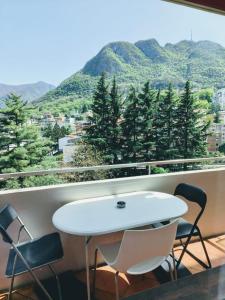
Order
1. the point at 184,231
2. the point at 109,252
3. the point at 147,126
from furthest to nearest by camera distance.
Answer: the point at 147,126, the point at 184,231, the point at 109,252

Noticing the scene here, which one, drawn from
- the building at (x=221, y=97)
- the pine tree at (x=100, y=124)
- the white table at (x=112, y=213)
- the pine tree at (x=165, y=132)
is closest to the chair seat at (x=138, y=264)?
the white table at (x=112, y=213)

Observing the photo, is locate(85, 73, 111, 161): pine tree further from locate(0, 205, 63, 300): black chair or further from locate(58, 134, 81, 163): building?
locate(0, 205, 63, 300): black chair

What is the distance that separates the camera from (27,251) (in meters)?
1.83

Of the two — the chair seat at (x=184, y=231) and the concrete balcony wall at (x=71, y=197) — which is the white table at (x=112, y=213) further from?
the chair seat at (x=184, y=231)

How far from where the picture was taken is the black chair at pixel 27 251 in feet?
5.27

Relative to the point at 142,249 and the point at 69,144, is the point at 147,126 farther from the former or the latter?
the point at 142,249

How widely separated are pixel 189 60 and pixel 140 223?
779 centimetres

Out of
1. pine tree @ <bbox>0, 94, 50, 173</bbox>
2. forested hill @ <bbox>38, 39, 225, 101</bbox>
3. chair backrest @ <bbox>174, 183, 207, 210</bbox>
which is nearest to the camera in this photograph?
chair backrest @ <bbox>174, 183, 207, 210</bbox>

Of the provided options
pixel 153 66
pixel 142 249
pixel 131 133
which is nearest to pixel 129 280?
pixel 142 249

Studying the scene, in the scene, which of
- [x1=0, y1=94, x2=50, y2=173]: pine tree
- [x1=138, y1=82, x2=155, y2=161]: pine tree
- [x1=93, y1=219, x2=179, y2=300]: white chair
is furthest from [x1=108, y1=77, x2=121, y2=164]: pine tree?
[x1=93, y1=219, x2=179, y2=300]: white chair

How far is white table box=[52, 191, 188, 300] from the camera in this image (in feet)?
5.49

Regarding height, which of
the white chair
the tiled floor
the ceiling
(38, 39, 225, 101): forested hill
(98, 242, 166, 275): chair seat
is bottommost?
the tiled floor

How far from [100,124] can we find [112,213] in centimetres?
1010

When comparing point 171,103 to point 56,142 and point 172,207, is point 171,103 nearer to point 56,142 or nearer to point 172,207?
point 56,142
